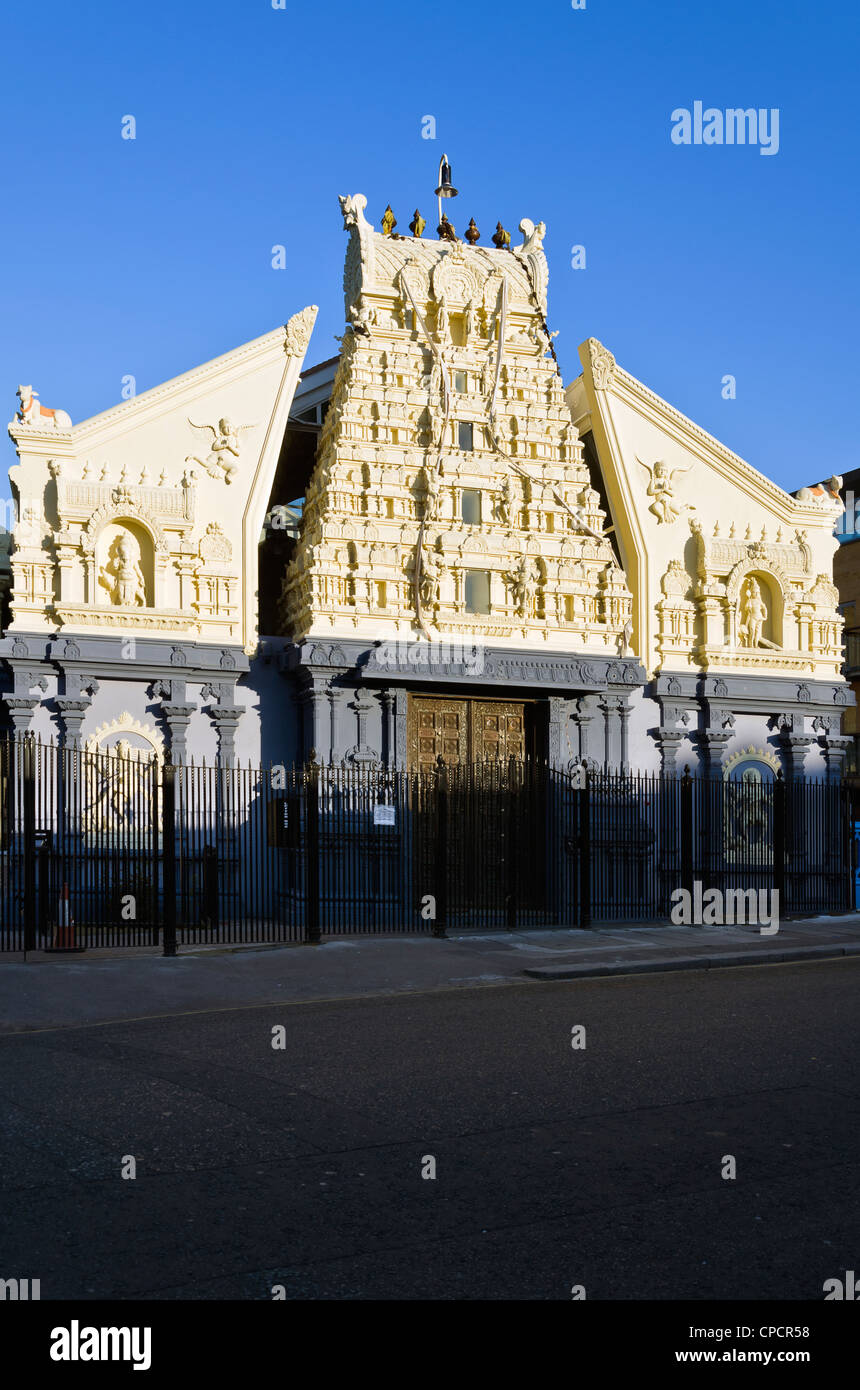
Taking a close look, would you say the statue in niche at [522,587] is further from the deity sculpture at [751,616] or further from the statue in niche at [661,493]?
the deity sculpture at [751,616]

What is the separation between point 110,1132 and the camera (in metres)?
7.85

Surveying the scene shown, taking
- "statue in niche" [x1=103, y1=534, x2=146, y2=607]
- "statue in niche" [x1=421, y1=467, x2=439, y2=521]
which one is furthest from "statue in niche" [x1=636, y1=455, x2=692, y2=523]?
"statue in niche" [x1=103, y1=534, x2=146, y2=607]

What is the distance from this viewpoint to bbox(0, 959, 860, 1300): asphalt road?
18.1 feet

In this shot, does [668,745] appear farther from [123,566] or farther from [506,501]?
[123,566]

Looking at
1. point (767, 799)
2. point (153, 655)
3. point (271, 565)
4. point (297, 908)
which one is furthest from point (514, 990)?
point (271, 565)

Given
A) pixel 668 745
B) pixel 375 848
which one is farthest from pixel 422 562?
pixel 668 745

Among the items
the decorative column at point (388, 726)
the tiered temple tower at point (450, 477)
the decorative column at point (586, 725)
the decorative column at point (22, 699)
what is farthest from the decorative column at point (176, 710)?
the decorative column at point (586, 725)

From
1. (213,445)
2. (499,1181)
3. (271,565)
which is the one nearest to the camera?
(499,1181)

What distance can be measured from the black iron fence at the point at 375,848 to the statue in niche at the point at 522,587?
142 inches

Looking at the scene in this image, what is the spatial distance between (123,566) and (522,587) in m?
8.00

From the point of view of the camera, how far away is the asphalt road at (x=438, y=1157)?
552 cm

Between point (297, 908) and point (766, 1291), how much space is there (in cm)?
1898

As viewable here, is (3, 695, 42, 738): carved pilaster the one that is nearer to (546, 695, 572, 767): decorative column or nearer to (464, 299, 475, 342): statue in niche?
(546, 695, 572, 767): decorative column
